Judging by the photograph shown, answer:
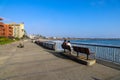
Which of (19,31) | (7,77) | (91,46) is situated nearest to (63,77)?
(7,77)

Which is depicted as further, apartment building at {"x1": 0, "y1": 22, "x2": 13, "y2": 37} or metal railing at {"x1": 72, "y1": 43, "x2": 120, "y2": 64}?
apartment building at {"x1": 0, "y1": 22, "x2": 13, "y2": 37}

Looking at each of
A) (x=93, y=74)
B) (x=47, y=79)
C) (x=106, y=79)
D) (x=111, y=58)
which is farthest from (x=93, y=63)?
(x=47, y=79)

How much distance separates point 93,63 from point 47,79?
3593mm

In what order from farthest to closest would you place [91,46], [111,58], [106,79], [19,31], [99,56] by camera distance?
[19,31], [91,46], [99,56], [111,58], [106,79]

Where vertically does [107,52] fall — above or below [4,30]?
below

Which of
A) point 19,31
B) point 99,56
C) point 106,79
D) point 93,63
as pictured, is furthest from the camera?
point 19,31

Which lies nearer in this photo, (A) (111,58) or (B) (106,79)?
(B) (106,79)

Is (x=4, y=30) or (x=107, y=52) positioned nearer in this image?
(x=107, y=52)

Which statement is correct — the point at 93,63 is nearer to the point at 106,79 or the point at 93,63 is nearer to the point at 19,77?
the point at 106,79

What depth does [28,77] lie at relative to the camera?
6.25 m

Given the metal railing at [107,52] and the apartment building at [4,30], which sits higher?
the apartment building at [4,30]

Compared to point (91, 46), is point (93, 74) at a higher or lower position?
lower

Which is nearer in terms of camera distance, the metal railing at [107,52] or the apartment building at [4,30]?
the metal railing at [107,52]

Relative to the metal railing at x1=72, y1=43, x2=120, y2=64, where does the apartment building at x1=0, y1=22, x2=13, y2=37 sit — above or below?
above
